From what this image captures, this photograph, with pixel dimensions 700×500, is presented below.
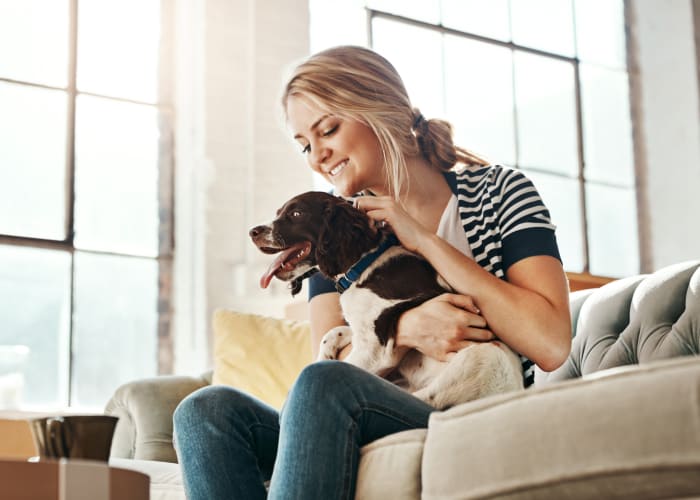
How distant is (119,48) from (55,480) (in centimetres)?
358

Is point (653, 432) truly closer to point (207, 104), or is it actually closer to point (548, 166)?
point (207, 104)

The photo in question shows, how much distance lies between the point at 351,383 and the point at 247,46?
3.18 meters

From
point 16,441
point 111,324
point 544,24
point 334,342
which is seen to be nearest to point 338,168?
point 334,342

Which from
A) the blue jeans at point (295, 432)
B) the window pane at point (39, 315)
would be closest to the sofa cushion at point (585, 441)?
the blue jeans at point (295, 432)

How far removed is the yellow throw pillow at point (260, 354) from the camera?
2.96m

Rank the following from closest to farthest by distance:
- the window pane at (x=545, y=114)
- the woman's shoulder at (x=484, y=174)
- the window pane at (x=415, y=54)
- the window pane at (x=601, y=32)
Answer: the woman's shoulder at (x=484, y=174) < the window pane at (x=415, y=54) < the window pane at (x=545, y=114) < the window pane at (x=601, y=32)

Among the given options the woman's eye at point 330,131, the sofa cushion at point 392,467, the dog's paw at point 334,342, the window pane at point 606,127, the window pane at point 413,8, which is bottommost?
the sofa cushion at point 392,467

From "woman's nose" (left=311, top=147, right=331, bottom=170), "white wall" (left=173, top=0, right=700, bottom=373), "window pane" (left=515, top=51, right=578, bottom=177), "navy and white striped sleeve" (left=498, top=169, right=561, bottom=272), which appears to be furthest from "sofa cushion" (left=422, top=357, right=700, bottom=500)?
"window pane" (left=515, top=51, right=578, bottom=177)

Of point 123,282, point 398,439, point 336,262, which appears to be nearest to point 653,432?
point 398,439

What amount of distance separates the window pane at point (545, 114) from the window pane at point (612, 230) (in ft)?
0.81

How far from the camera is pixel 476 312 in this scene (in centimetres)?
184

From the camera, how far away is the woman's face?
2080 millimetres

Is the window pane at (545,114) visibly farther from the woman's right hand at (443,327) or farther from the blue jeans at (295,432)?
the blue jeans at (295,432)

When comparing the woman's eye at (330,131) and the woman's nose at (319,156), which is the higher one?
the woman's eye at (330,131)
